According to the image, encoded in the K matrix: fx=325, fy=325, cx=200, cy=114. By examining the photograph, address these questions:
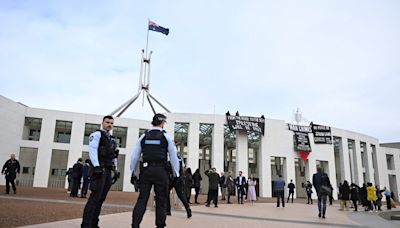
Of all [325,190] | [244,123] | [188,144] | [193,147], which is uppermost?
[244,123]

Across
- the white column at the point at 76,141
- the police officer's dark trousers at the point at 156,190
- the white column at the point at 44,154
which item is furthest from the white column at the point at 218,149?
the police officer's dark trousers at the point at 156,190

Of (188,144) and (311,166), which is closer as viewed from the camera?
(188,144)

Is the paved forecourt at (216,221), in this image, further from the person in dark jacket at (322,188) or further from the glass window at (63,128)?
the glass window at (63,128)

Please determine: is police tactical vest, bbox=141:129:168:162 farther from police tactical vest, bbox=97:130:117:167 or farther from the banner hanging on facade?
the banner hanging on facade

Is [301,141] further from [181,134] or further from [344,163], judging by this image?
[181,134]

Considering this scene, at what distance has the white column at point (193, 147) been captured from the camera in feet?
109

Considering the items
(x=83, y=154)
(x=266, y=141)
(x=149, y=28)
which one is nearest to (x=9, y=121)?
(x=83, y=154)

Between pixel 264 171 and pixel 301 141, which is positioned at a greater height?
pixel 301 141

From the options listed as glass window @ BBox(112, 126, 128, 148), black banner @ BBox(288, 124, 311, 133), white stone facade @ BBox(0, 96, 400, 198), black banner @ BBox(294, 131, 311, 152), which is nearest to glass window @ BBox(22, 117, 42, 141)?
white stone facade @ BBox(0, 96, 400, 198)

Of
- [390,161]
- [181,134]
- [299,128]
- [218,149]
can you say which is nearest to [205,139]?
[181,134]

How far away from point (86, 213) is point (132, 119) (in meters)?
34.2

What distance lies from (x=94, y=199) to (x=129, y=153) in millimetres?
32676

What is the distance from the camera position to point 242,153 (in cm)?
3450

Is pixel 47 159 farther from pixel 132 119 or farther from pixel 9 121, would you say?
pixel 132 119
